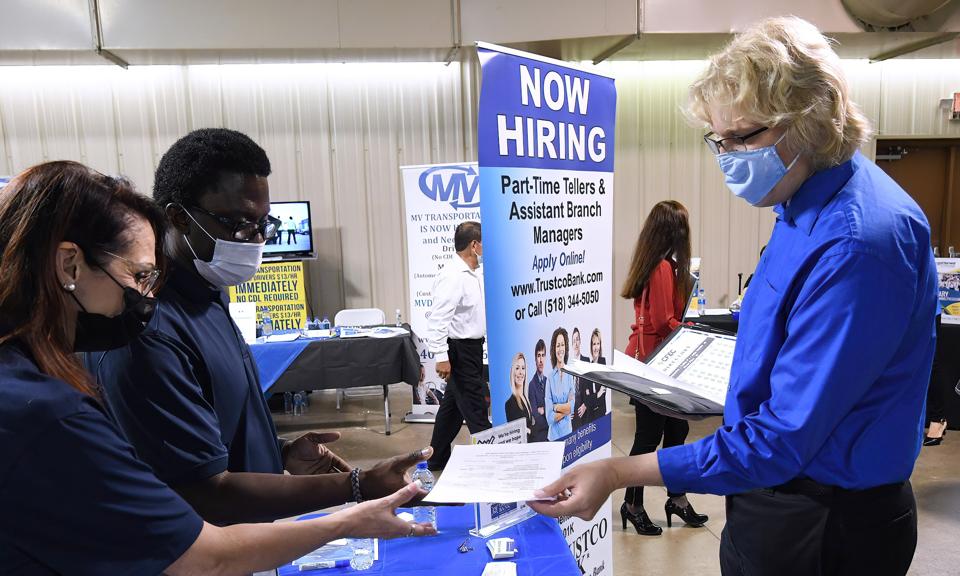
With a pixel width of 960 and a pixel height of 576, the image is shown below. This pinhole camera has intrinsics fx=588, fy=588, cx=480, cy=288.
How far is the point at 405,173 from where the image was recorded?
17.6 feet

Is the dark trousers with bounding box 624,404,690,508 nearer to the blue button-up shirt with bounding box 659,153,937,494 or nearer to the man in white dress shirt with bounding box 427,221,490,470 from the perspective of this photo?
the man in white dress shirt with bounding box 427,221,490,470

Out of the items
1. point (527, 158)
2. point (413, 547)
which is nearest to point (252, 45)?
point (527, 158)

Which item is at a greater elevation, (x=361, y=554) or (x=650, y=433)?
(x=361, y=554)

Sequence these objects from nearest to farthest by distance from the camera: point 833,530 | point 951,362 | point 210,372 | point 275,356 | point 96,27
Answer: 1. point 833,530
2. point 210,372
3. point 951,362
4. point 275,356
5. point 96,27

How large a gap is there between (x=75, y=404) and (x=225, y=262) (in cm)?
66

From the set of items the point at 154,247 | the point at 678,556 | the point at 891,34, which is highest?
the point at 891,34

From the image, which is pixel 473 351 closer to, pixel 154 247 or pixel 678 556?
pixel 678 556

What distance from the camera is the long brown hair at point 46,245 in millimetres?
729

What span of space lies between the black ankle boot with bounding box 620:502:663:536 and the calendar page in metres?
2.04

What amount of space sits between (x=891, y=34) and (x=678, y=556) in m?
5.34

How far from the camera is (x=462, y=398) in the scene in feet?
12.7

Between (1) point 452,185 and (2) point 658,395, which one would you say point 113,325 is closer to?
(2) point 658,395

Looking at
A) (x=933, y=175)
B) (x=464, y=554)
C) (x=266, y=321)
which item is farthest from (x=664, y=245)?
(x=933, y=175)

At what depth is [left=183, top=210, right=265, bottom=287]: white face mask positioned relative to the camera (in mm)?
1308
